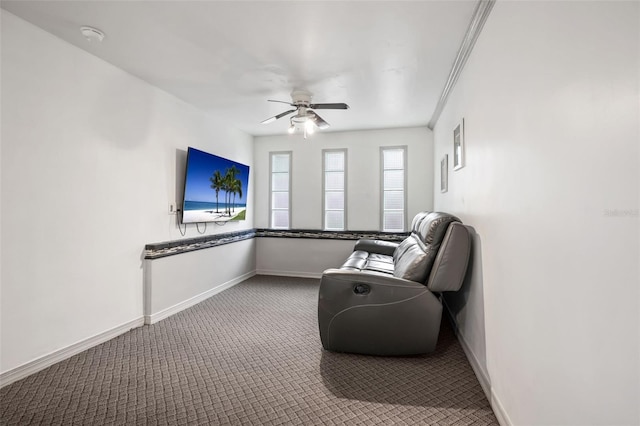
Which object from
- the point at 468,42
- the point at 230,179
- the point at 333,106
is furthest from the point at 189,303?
the point at 468,42

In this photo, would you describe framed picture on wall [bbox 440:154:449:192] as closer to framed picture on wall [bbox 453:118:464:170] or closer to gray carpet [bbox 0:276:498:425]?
framed picture on wall [bbox 453:118:464:170]

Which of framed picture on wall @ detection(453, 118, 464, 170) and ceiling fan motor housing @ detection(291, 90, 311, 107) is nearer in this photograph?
framed picture on wall @ detection(453, 118, 464, 170)

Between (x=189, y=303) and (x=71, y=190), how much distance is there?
2.01 m

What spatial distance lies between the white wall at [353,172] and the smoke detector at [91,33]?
3716mm

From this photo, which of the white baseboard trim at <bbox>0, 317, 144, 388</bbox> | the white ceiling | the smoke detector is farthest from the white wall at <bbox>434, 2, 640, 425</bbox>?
the white baseboard trim at <bbox>0, 317, 144, 388</bbox>

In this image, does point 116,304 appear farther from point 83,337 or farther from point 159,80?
point 159,80

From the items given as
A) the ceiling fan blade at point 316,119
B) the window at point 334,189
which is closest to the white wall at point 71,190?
the ceiling fan blade at point 316,119

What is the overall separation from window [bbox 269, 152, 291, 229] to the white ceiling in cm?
214

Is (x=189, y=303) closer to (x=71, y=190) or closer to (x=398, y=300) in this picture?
(x=71, y=190)

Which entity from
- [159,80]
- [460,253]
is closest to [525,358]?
[460,253]

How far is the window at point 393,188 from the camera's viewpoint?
19.0ft

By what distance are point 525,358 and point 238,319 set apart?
2921 millimetres

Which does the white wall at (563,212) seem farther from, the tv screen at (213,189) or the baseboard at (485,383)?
the tv screen at (213,189)

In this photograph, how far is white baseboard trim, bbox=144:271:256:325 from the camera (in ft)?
12.0
